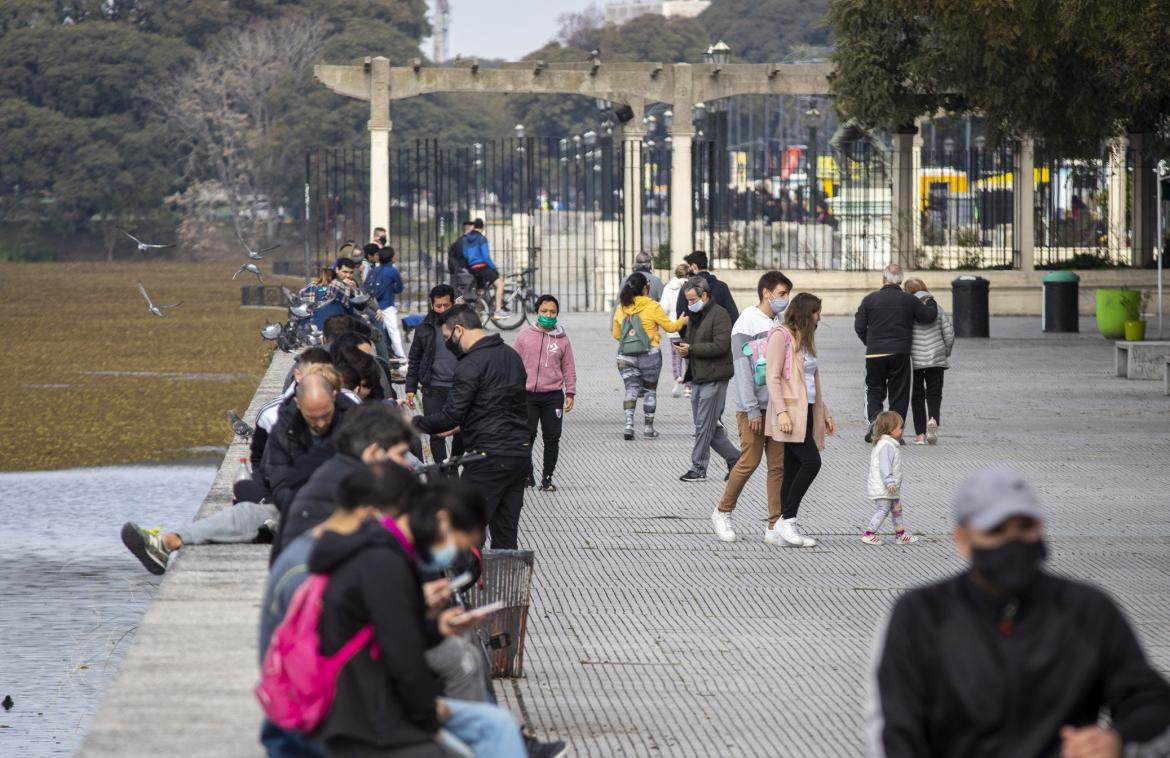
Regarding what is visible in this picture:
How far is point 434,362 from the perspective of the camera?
1355 centimetres

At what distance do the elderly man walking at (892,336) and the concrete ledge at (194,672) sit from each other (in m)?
9.67

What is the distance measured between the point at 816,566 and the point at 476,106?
104453 millimetres

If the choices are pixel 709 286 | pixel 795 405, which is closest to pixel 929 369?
pixel 709 286

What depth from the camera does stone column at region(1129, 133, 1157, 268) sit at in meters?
32.2

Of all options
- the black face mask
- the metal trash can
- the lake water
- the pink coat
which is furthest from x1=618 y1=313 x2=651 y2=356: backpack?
the black face mask

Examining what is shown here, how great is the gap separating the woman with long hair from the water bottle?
5.43 metres

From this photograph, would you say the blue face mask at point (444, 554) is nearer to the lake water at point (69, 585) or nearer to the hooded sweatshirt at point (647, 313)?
the lake water at point (69, 585)

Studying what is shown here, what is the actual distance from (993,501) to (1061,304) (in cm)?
2592

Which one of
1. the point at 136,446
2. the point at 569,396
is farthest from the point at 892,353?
the point at 136,446

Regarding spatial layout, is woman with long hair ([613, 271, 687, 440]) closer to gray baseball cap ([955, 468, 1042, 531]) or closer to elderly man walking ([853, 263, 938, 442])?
elderly man walking ([853, 263, 938, 442])

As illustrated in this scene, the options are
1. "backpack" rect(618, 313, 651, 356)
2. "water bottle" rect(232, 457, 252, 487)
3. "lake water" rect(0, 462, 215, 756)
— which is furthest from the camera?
"backpack" rect(618, 313, 651, 356)

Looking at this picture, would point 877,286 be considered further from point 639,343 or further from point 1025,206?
point 639,343

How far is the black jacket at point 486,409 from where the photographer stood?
32.4 feet

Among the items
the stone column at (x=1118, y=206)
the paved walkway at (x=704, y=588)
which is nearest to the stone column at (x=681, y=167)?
the stone column at (x=1118, y=206)
